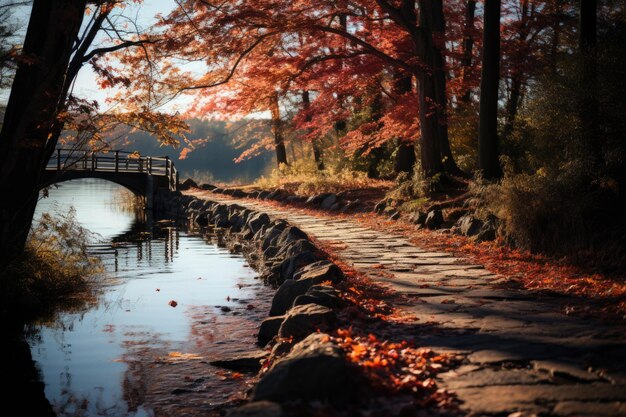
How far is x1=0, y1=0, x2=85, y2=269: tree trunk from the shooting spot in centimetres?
901

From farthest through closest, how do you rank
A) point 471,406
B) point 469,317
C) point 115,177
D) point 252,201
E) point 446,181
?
point 115,177 → point 252,201 → point 446,181 → point 469,317 → point 471,406

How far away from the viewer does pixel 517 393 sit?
381 centimetres

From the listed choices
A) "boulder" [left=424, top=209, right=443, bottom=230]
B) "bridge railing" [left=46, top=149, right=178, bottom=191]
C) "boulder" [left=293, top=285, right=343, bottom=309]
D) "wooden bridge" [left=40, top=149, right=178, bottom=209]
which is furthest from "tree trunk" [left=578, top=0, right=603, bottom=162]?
"wooden bridge" [left=40, top=149, right=178, bottom=209]

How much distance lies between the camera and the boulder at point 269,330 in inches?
269

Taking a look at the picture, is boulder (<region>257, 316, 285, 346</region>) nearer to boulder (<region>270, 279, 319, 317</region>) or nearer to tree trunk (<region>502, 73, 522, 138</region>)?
boulder (<region>270, 279, 319, 317</region>)

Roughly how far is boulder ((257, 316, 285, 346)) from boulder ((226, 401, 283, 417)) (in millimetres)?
3337

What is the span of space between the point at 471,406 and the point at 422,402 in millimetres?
292

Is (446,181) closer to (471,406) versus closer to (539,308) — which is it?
(539,308)

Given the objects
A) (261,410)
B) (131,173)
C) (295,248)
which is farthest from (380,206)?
(131,173)

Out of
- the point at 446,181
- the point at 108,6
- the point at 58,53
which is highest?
the point at 108,6

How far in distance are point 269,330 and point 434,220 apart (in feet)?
21.1

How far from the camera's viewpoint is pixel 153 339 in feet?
25.2

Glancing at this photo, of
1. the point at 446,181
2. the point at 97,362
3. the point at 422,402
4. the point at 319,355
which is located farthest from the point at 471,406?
the point at 446,181

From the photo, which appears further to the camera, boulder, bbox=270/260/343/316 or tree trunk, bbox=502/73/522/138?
tree trunk, bbox=502/73/522/138
